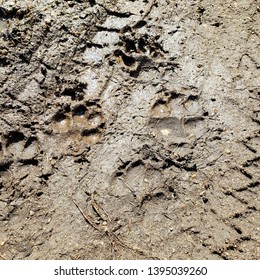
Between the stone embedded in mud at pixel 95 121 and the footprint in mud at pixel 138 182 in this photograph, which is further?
the stone embedded in mud at pixel 95 121

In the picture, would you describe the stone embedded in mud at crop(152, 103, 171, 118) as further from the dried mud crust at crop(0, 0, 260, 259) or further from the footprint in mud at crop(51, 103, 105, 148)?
the footprint in mud at crop(51, 103, 105, 148)

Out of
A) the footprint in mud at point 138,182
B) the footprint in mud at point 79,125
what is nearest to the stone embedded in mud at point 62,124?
the footprint in mud at point 79,125

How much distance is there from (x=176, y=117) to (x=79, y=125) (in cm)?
64

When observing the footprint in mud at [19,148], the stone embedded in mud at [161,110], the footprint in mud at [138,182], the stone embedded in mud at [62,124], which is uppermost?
the stone embedded in mud at [161,110]

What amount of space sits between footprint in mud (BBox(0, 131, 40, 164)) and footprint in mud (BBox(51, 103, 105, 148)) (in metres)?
0.16

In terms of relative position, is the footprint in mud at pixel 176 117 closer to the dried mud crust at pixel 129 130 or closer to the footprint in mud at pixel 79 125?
the dried mud crust at pixel 129 130

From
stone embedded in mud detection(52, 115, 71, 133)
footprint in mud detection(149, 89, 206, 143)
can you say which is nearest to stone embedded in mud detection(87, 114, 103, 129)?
stone embedded in mud detection(52, 115, 71, 133)

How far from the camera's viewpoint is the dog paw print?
2449 mm

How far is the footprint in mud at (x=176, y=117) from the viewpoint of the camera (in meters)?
2.40

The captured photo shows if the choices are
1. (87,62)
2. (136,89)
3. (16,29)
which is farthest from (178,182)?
(16,29)

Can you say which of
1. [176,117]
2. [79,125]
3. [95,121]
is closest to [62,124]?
[79,125]

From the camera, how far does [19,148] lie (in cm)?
244

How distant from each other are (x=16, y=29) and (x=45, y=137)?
84 cm
